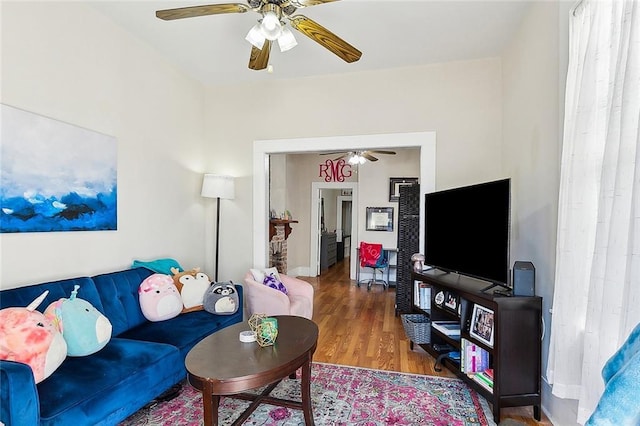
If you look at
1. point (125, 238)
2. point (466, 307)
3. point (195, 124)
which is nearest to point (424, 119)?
point (466, 307)

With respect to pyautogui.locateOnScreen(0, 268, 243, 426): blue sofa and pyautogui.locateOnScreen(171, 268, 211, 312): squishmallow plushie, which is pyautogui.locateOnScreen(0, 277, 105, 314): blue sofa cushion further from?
pyautogui.locateOnScreen(171, 268, 211, 312): squishmallow plushie

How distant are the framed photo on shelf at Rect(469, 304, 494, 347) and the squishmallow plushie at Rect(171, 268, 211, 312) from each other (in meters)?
2.19

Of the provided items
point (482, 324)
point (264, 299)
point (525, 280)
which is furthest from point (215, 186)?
point (525, 280)

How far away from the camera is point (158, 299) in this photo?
2682 mm

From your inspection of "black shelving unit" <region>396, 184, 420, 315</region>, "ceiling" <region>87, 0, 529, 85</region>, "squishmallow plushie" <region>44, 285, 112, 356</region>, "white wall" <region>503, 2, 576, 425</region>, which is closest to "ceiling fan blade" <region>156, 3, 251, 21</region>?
"ceiling" <region>87, 0, 529, 85</region>

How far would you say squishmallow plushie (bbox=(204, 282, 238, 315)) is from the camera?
2875 mm

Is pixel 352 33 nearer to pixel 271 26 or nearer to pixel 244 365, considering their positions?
pixel 271 26

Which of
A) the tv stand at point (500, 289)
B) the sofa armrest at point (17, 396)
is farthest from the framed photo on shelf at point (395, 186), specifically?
the sofa armrest at point (17, 396)

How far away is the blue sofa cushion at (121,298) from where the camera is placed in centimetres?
242

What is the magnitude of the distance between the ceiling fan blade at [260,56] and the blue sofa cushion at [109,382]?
2.08 metres

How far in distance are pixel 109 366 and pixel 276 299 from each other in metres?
1.56

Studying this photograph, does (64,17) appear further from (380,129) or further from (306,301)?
(306,301)

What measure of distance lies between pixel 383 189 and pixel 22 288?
5.53 metres

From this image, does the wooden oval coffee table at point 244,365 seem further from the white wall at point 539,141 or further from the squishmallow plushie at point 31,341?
the white wall at point 539,141
